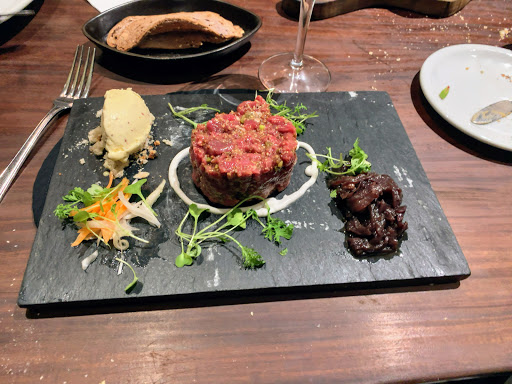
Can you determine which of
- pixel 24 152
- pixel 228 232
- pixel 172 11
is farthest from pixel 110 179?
pixel 172 11

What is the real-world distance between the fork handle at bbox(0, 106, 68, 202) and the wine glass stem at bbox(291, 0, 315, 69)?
6.40 ft

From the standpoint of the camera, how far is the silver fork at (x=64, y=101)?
89.1 inches

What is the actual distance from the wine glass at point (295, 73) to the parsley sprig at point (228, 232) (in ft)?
4.48

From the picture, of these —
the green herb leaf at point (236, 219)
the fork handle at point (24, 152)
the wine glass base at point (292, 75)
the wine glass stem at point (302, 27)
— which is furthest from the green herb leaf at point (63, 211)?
the wine glass stem at point (302, 27)

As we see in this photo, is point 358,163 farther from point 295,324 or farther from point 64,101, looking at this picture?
point 64,101

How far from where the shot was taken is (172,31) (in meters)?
3.12

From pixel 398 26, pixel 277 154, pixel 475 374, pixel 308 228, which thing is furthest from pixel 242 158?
pixel 398 26

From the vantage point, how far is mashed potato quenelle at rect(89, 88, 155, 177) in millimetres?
2229

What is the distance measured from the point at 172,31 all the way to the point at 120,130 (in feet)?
4.47

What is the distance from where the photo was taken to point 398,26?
3.87m

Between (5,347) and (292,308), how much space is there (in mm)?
1431

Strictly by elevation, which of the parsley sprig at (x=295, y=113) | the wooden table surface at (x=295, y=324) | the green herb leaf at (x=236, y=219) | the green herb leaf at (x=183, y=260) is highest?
the parsley sprig at (x=295, y=113)

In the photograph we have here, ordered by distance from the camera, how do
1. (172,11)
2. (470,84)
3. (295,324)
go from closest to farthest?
(295,324), (470,84), (172,11)

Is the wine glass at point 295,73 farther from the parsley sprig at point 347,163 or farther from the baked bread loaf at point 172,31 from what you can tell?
the parsley sprig at point 347,163
